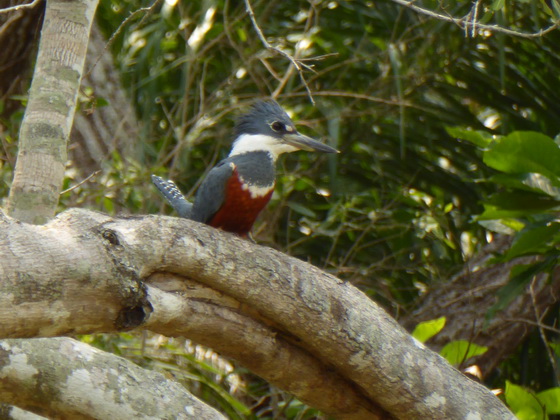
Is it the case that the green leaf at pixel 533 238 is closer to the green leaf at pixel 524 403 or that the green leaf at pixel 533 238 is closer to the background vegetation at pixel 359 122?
the green leaf at pixel 524 403

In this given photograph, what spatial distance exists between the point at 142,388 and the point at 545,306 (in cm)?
249

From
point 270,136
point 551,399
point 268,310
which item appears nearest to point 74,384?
point 268,310

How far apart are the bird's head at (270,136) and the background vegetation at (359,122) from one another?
615 millimetres

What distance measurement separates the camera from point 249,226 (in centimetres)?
359

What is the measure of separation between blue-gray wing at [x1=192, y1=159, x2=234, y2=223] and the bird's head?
179 millimetres

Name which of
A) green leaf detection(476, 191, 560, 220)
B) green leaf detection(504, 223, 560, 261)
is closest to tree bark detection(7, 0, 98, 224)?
green leaf detection(476, 191, 560, 220)

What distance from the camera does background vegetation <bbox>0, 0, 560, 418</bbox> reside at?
4504 mm

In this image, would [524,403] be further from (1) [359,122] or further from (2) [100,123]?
(2) [100,123]

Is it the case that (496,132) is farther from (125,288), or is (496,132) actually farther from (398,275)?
(125,288)

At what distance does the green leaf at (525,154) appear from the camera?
328 cm

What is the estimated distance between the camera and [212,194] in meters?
3.46

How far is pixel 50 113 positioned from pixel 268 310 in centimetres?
89

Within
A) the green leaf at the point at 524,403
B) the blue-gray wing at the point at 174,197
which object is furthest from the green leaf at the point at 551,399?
the blue-gray wing at the point at 174,197

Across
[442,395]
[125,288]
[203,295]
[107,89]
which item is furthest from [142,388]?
[107,89]
